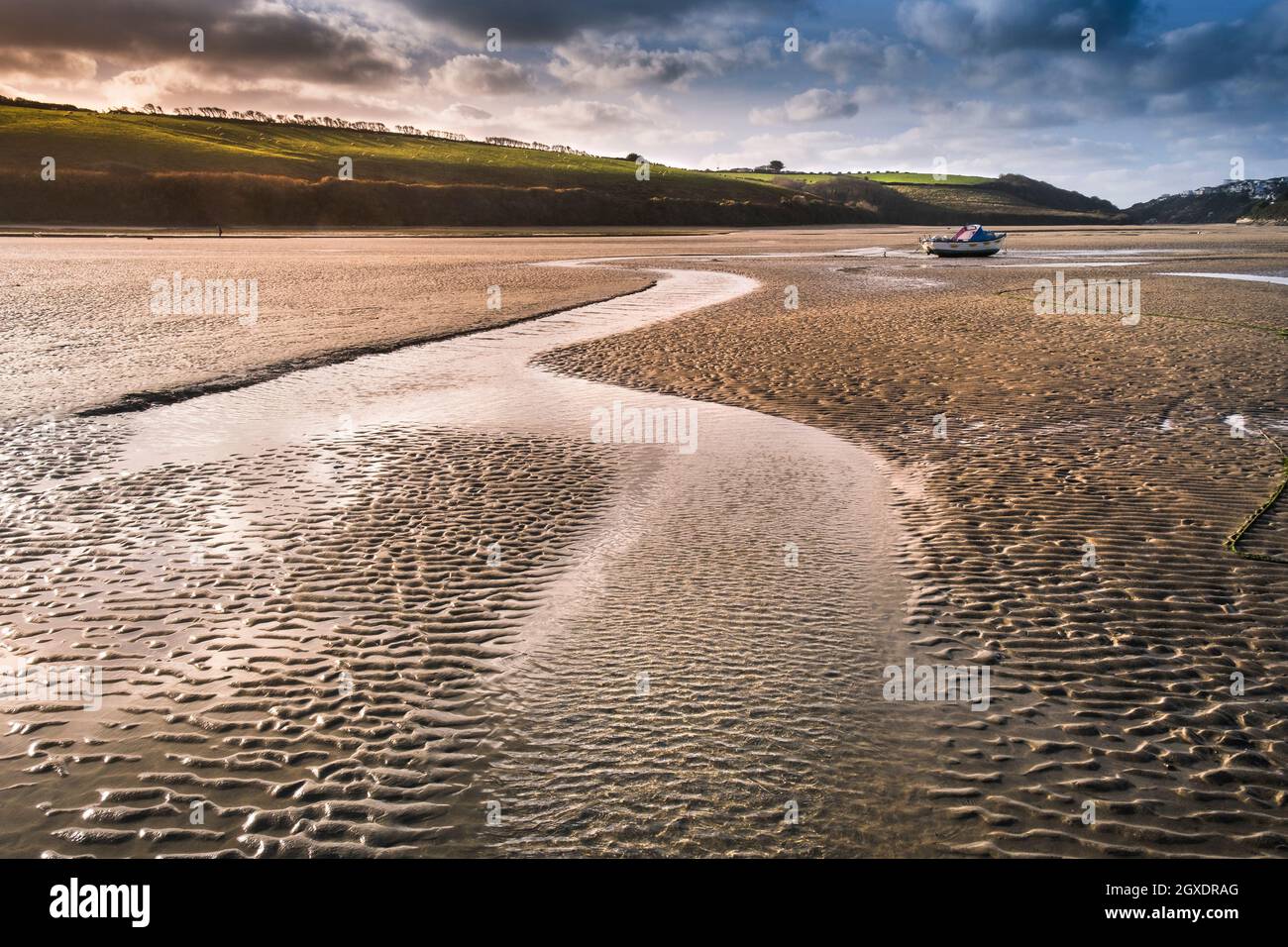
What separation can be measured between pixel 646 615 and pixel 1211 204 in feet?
691

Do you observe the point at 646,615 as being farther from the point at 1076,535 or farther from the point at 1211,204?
the point at 1211,204

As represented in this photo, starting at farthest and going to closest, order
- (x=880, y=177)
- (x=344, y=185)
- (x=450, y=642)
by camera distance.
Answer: (x=880, y=177)
(x=344, y=185)
(x=450, y=642)

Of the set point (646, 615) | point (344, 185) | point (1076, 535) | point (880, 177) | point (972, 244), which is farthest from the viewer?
point (880, 177)

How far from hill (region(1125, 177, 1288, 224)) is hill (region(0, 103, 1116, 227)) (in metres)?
45.2

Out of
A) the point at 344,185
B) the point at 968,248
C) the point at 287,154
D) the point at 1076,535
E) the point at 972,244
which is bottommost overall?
the point at 1076,535

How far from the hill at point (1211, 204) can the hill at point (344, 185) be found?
45.2 meters

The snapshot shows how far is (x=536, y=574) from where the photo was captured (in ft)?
24.1

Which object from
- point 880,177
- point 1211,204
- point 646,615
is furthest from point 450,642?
point 1211,204

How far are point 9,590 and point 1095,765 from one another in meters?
7.59

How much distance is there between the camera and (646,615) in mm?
6559

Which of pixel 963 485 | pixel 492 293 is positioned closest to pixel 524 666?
pixel 963 485

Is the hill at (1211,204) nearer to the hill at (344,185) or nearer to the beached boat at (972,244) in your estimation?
the hill at (344,185)
